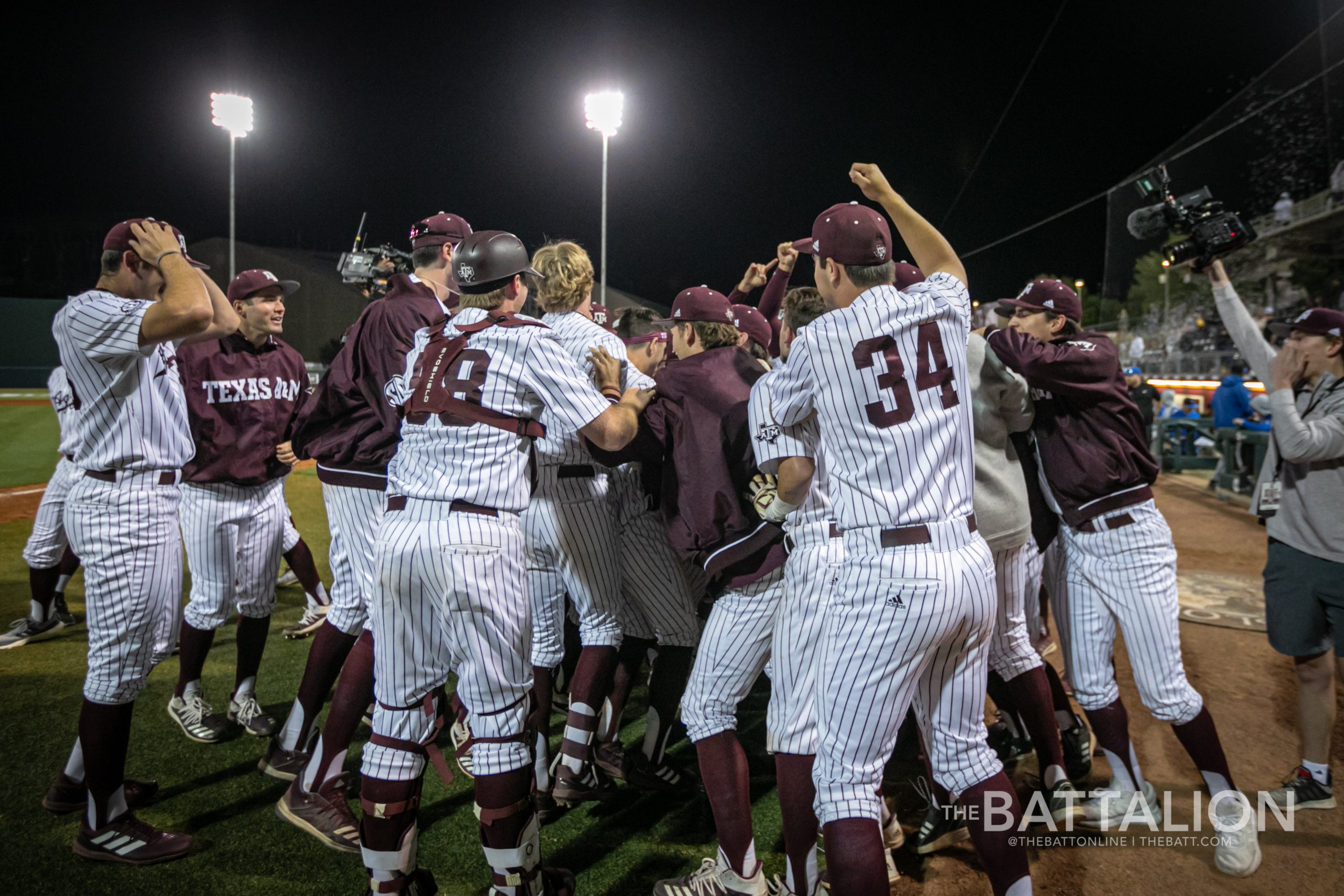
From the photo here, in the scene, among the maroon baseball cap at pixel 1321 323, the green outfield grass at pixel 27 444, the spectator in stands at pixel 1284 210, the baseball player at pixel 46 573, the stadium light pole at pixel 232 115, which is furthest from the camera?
the spectator in stands at pixel 1284 210

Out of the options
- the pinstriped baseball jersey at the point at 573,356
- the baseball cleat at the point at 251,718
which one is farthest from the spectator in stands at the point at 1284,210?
the baseball cleat at the point at 251,718

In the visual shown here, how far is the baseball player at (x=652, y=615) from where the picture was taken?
3.25 metres

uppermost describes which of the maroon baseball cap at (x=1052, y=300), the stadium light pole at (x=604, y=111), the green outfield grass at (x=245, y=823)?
the stadium light pole at (x=604, y=111)

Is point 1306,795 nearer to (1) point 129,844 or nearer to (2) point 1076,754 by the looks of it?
(2) point 1076,754

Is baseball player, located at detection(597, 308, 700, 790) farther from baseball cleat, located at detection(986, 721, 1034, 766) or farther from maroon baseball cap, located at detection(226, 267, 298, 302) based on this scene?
maroon baseball cap, located at detection(226, 267, 298, 302)

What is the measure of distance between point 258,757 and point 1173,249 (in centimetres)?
484

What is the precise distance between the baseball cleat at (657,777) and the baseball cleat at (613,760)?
0.07 ft

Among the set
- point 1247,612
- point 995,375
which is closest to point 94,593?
point 995,375

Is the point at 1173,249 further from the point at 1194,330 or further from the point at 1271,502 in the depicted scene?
the point at 1194,330

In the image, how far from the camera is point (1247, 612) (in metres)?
5.82

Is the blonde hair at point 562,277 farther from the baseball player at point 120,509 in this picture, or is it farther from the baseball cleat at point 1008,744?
the baseball cleat at point 1008,744

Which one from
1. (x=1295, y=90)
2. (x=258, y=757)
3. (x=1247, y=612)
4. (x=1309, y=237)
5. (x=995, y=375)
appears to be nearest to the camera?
(x=995, y=375)

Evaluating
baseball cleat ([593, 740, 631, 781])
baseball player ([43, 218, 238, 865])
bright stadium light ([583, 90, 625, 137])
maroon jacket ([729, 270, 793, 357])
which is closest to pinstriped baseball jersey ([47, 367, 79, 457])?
baseball player ([43, 218, 238, 865])

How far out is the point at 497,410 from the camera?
2254 mm
